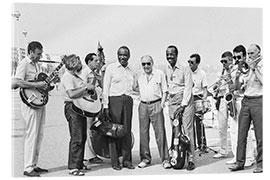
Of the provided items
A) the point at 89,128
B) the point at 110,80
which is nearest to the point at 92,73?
the point at 110,80

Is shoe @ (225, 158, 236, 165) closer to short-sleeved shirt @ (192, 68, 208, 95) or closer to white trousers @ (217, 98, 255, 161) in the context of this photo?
white trousers @ (217, 98, 255, 161)

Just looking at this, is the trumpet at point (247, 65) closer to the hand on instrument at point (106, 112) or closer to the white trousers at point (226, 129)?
the white trousers at point (226, 129)

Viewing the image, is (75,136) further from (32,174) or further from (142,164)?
(142,164)

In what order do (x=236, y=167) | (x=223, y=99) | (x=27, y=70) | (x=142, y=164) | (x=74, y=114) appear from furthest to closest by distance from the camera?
(x=223, y=99) < (x=236, y=167) < (x=142, y=164) < (x=74, y=114) < (x=27, y=70)

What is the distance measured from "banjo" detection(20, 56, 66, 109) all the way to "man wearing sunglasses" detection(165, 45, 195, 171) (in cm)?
102

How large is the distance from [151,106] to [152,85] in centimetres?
20

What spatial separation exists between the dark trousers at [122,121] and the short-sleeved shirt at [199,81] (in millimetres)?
643

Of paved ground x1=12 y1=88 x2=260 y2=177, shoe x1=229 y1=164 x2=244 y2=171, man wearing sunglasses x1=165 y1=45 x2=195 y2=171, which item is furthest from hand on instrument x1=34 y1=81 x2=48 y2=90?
shoe x1=229 y1=164 x2=244 y2=171

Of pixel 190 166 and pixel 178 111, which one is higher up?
pixel 178 111

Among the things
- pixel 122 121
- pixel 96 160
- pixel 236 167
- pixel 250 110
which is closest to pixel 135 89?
pixel 122 121

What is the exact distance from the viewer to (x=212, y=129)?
210 inches

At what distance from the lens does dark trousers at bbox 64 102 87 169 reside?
16.2 feet

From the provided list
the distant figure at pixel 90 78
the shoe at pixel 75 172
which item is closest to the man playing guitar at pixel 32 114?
the shoe at pixel 75 172

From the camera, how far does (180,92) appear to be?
5.19 meters
